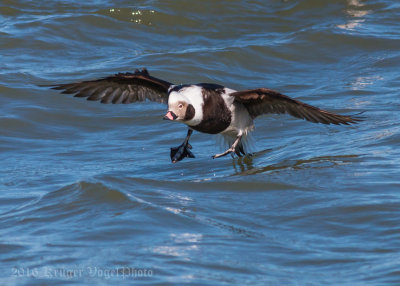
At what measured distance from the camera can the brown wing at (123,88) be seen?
303 inches

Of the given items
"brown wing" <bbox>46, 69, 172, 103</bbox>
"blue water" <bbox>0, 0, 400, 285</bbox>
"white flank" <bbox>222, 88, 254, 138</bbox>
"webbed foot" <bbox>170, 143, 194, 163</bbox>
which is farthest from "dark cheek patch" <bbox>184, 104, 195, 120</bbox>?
"brown wing" <bbox>46, 69, 172, 103</bbox>

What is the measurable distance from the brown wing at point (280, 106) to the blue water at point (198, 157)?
0.39 m

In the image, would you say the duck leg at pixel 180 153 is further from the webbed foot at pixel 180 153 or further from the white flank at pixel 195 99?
the white flank at pixel 195 99

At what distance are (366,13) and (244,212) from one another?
9.62m

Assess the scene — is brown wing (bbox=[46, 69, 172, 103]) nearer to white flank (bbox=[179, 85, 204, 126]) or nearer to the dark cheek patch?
white flank (bbox=[179, 85, 204, 126])

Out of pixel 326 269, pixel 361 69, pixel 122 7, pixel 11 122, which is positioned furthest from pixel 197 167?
pixel 122 7

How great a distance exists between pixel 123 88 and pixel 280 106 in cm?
168

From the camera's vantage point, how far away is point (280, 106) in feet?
24.9

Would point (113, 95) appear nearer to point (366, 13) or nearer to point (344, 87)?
point (344, 87)

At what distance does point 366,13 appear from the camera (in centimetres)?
1472

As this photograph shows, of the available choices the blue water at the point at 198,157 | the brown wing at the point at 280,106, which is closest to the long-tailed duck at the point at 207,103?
the brown wing at the point at 280,106

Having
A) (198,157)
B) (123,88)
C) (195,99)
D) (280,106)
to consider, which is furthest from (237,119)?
(123,88)

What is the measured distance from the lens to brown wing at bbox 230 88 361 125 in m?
7.17

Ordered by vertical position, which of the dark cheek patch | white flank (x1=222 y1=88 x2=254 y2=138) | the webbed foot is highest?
the dark cheek patch
